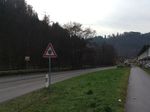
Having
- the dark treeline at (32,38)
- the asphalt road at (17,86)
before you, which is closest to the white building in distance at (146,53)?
the dark treeline at (32,38)

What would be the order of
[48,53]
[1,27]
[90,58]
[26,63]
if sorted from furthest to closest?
1. [90,58]
2. [26,63]
3. [1,27]
4. [48,53]

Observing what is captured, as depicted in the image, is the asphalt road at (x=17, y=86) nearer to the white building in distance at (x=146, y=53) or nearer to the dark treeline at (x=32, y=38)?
the dark treeline at (x=32, y=38)

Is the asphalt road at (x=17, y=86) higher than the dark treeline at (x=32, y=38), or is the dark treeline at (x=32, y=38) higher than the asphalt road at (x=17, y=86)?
the dark treeline at (x=32, y=38)

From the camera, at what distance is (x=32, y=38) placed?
269 ft

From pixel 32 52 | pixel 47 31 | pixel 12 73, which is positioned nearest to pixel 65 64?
pixel 47 31

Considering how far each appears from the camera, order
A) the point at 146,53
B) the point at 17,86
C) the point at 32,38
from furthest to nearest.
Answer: the point at 146,53 < the point at 32,38 < the point at 17,86

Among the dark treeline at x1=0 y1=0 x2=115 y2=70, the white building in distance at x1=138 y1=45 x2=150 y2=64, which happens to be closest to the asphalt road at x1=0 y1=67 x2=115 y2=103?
the dark treeline at x1=0 y1=0 x2=115 y2=70

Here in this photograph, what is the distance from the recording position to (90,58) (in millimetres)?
147500

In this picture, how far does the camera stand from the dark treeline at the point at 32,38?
2697 inches

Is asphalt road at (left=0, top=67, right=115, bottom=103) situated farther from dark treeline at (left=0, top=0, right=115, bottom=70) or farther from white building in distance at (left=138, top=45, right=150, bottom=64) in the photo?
white building in distance at (left=138, top=45, right=150, bottom=64)

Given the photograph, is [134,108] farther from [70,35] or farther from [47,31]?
[70,35]

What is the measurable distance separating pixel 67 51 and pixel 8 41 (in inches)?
1928

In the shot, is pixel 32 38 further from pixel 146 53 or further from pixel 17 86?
pixel 17 86

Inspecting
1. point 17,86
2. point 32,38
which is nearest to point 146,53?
point 32,38
